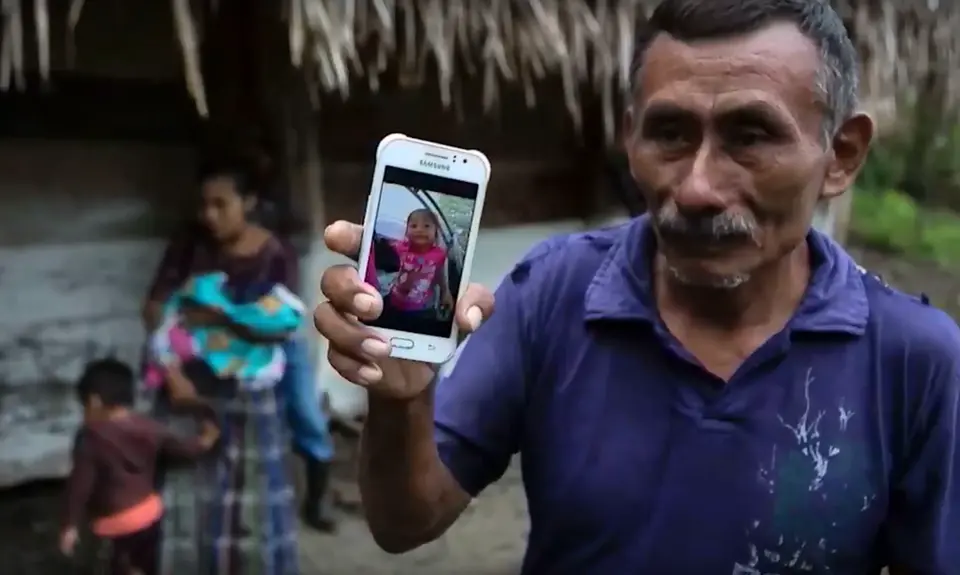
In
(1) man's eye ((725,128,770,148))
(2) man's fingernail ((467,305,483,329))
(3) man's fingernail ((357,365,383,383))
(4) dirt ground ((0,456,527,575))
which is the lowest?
(4) dirt ground ((0,456,527,575))

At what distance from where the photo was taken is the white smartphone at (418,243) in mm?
925

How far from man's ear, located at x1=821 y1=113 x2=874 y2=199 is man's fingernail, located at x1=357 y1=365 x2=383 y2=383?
528 millimetres

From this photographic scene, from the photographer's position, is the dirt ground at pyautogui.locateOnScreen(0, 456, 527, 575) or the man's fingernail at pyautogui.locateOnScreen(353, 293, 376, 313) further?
the dirt ground at pyautogui.locateOnScreen(0, 456, 527, 575)

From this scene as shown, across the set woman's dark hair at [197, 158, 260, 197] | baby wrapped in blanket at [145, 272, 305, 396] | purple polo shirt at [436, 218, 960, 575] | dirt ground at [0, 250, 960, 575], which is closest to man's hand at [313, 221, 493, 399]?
purple polo shirt at [436, 218, 960, 575]

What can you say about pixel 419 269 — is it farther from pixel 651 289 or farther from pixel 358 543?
pixel 358 543

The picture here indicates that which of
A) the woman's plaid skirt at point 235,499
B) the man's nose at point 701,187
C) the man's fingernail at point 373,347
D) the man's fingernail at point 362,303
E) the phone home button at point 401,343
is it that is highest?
the man's nose at point 701,187

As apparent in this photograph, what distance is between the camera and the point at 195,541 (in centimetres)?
254

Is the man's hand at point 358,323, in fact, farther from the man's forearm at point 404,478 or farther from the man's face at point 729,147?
the man's face at point 729,147

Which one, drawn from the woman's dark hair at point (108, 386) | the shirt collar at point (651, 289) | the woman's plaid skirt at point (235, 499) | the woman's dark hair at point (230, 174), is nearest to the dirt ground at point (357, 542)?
the woman's plaid skirt at point (235, 499)

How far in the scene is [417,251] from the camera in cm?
93

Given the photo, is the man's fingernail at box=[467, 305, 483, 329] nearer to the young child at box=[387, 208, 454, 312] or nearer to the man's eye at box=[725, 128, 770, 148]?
the young child at box=[387, 208, 454, 312]

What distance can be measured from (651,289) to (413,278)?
0.31m

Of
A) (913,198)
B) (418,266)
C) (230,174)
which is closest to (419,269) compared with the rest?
(418,266)

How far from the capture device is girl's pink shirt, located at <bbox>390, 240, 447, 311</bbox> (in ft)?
3.06
